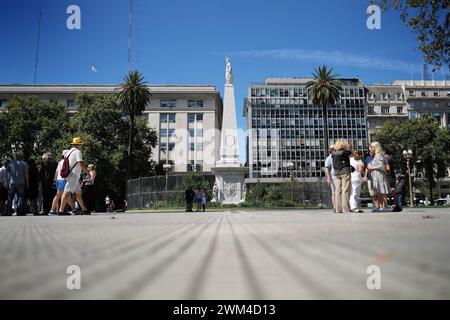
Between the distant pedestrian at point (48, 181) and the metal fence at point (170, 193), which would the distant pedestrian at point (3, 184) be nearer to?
the distant pedestrian at point (48, 181)

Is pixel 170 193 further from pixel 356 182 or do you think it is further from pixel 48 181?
pixel 356 182

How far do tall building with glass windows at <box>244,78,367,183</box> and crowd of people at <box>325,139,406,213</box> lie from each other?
72.5 m

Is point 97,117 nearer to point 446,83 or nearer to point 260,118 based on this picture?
point 260,118

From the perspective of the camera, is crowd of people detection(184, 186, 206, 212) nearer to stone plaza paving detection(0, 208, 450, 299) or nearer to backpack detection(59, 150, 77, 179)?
backpack detection(59, 150, 77, 179)

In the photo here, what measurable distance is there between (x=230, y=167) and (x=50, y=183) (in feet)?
65.2

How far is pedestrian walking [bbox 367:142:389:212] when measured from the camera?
34.2 ft

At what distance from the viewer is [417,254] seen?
4.99 ft

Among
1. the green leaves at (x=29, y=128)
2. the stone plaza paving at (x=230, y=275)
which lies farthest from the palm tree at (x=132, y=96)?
the stone plaza paving at (x=230, y=275)

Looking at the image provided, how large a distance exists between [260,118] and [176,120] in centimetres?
2211

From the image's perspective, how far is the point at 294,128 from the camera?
3423 inches

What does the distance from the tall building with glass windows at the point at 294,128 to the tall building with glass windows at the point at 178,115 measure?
1483 cm

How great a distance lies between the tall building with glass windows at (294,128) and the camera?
84.8 metres
